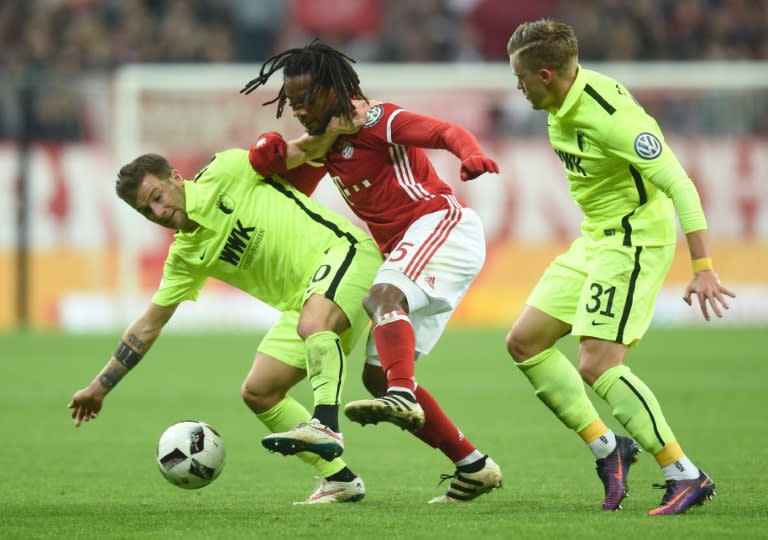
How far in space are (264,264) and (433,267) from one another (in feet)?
3.15

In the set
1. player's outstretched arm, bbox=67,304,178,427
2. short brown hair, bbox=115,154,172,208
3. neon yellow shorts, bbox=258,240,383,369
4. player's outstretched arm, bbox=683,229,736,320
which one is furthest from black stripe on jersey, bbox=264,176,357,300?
player's outstretched arm, bbox=683,229,736,320

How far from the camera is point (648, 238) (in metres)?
6.48

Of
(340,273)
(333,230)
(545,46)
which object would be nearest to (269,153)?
(333,230)

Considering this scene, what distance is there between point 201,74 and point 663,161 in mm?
14488

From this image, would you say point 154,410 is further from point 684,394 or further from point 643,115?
point 643,115

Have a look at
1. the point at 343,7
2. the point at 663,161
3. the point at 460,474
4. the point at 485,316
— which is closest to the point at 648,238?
the point at 663,161

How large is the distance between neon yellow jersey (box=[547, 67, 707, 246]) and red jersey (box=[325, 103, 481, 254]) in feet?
2.30

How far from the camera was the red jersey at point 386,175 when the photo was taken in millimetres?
6832

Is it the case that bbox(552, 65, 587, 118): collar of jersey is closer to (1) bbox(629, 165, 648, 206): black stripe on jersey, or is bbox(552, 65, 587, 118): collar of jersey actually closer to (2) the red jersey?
(1) bbox(629, 165, 648, 206): black stripe on jersey

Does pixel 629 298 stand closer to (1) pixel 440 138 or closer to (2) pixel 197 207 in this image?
(1) pixel 440 138

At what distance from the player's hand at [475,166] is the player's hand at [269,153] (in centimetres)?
120

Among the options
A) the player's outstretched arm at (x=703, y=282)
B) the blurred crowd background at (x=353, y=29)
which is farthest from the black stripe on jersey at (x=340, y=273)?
the blurred crowd background at (x=353, y=29)

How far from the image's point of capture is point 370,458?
890cm

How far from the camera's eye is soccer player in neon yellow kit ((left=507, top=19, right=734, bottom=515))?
20.3 feet
